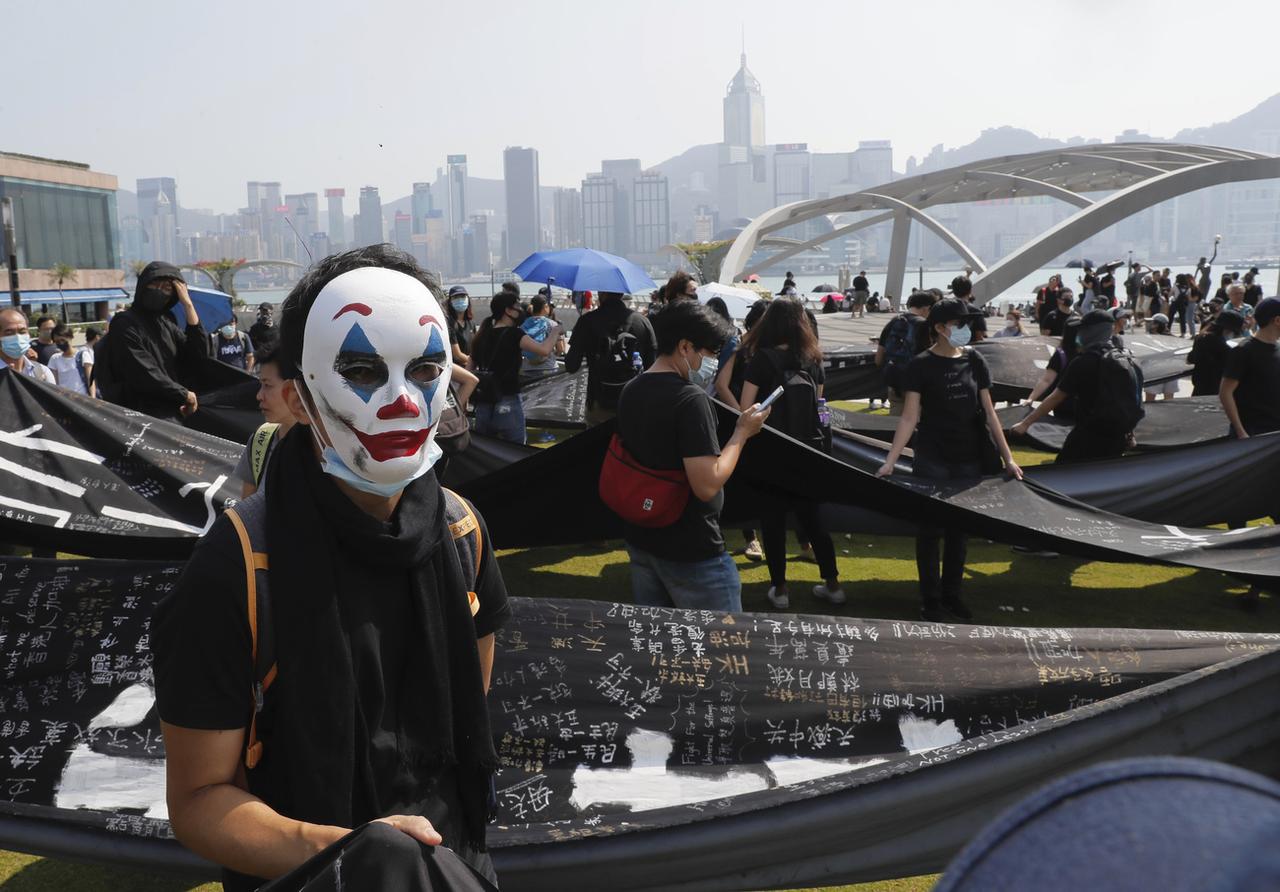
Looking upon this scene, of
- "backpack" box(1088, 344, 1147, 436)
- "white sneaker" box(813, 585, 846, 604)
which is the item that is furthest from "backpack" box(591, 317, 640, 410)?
"backpack" box(1088, 344, 1147, 436)

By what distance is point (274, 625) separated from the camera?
1.50m

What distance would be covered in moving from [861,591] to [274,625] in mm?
5322

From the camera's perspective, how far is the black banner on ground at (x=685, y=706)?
2914 mm

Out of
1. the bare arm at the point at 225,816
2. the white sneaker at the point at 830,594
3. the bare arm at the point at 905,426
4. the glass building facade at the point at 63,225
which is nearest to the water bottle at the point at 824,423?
the bare arm at the point at 905,426

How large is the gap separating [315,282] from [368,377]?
0.62ft

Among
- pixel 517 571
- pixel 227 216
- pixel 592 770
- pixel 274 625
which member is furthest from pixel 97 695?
pixel 227 216

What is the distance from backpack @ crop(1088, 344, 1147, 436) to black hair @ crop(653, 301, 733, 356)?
3741 mm

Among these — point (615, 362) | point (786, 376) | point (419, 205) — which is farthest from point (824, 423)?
point (419, 205)

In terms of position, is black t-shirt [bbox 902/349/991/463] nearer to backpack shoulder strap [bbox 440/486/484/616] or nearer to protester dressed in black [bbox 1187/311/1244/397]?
protester dressed in black [bbox 1187/311/1244/397]

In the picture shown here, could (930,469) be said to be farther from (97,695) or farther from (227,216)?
(227,216)

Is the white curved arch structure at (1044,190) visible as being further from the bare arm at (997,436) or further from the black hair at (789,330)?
the black hair at (789,330)

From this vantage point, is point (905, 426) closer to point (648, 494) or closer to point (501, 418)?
point (648, 494)

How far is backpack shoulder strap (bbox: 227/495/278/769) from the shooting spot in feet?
4.88

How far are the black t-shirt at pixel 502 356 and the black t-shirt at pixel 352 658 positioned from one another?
5.77 m
